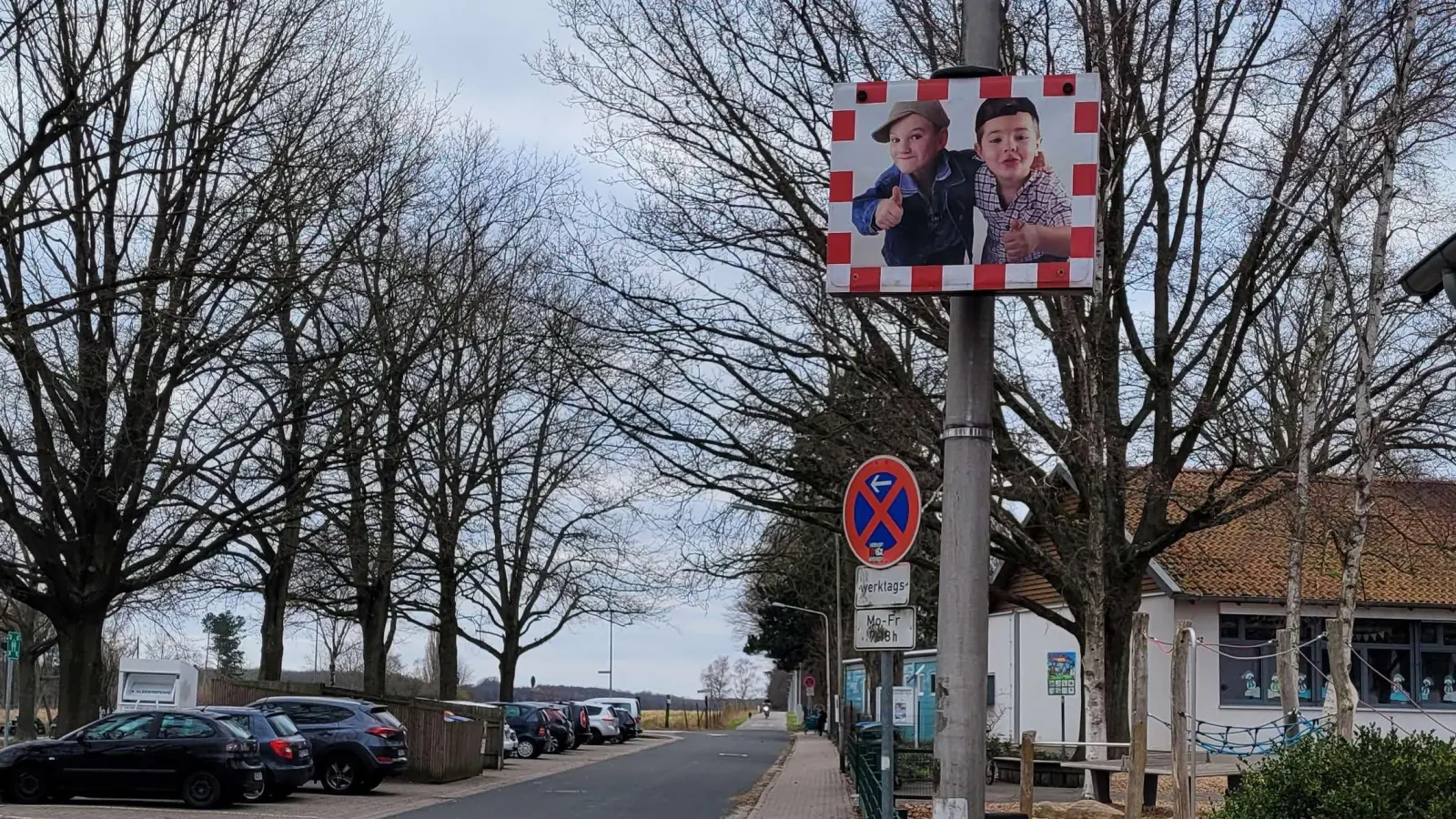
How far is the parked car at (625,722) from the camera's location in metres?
59.2

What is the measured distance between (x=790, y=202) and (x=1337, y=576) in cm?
2012

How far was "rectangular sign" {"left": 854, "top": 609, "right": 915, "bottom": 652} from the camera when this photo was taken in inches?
358

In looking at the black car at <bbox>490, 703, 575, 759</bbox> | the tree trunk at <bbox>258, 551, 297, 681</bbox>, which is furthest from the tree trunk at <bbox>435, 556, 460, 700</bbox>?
the tree trunk at <bbox>258, 551, 297, 681</bbox>

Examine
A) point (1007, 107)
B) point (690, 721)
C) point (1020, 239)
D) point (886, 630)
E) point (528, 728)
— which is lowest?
point (690, 721)

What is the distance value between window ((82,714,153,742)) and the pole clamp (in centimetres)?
1615

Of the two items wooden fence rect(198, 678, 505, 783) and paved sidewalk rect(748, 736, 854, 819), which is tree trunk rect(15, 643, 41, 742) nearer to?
wooden fence rect(198, 678, 505, 783)

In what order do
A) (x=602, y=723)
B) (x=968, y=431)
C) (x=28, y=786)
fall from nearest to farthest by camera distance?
(x=968, y=431)
(x=28, y=786)
(x=602, y=723)

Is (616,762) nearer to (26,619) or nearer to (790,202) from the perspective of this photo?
(790,202)

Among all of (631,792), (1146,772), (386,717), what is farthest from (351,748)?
(1146,772)

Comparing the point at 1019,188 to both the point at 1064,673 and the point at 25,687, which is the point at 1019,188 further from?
the point at 25,687

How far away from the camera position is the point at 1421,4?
17.2 m

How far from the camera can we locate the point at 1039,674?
40188 mm

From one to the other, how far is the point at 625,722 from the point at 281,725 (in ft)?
123

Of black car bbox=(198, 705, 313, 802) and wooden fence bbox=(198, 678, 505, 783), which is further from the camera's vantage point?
wooden fence bbox=(198, 678, 505, 783)
